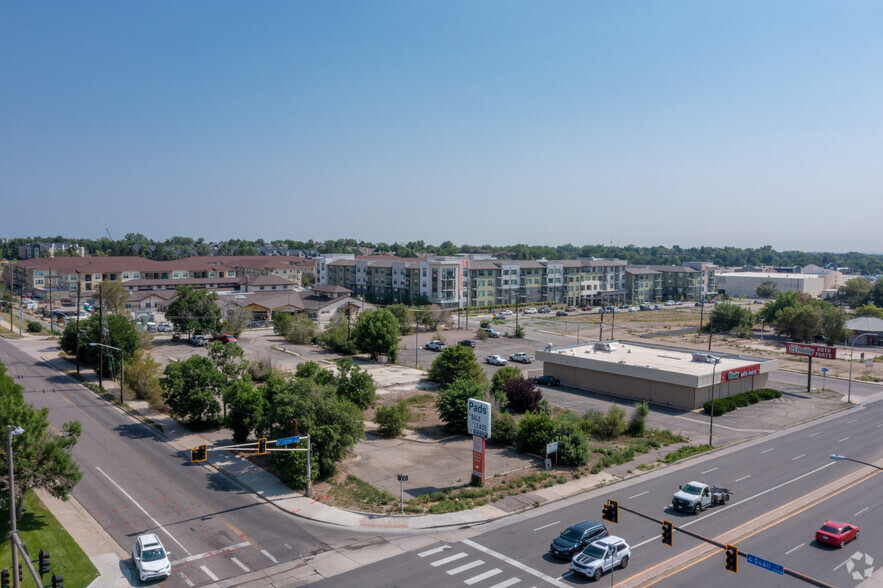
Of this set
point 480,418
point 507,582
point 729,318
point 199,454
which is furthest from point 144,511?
point 729,318

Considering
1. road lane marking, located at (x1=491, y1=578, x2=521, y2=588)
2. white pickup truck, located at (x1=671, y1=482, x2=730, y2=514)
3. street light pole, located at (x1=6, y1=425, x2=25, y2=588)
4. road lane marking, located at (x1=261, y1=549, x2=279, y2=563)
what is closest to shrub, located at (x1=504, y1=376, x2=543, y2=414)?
white pickup truck, located at (x1=671, y1=482, x2=730, y2=514)

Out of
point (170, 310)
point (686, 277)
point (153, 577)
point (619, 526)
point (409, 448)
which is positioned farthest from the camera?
point (686, 277)

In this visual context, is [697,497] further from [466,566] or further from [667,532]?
[466,566]

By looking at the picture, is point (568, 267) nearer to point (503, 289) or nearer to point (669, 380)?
point (503, 289)

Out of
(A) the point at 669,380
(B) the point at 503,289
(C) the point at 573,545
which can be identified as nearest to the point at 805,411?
(A) the point at 669,380

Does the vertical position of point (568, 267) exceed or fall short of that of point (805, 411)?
it exceeds it

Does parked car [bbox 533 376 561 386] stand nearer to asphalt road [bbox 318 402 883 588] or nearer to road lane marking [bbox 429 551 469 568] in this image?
asphalt road [bbox 318 402 883 588]
